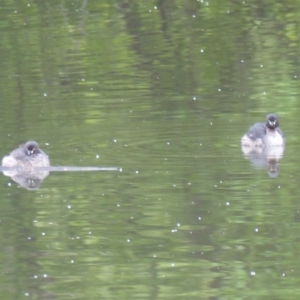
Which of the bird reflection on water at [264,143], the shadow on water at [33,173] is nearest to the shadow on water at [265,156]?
the bird reflection on water at [264,143]

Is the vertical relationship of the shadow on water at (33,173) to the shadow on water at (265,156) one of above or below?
above

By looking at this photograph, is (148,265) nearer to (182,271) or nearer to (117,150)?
(182,271)

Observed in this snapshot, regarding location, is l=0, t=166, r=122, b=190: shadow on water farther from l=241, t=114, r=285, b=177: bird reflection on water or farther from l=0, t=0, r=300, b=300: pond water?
l=241, t=114, r=285, b=177: bird reflection on water

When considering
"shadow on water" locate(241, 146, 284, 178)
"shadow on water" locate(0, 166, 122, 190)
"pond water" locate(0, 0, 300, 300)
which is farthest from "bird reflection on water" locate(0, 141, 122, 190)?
"shadow on water" locate(241, 146, 284, 178)

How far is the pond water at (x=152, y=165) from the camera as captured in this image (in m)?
10.4

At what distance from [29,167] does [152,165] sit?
157 cm

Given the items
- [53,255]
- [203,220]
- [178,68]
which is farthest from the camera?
[178,68]

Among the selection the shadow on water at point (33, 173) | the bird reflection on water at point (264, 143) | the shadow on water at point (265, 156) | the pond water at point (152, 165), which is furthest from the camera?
the bird reflection on water at point (264, 143)

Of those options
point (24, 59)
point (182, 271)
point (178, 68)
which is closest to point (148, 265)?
point (182, 271)

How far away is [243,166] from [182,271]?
4199 millimetres

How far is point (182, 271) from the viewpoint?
10406 millimetres

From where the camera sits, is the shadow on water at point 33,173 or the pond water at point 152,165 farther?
the shadow on water at point 33,173

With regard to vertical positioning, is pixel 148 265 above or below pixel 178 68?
above

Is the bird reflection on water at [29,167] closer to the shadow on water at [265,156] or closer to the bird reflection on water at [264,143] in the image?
the shadow on water at [265,156]
